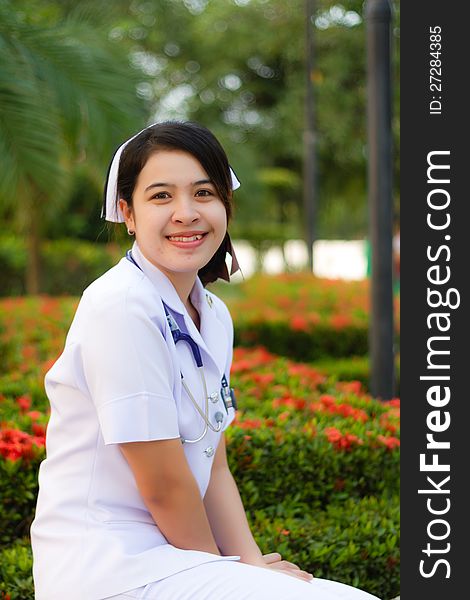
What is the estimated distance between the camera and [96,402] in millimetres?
2102

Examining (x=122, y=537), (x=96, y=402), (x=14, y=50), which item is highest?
(x=14, y=50)

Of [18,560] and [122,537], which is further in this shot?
[18,560]

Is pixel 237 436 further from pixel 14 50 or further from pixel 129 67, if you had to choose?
pixel 129 67

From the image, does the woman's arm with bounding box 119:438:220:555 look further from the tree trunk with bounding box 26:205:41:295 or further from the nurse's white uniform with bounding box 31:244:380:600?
the tree trunk with bounding box 26:205:41:295

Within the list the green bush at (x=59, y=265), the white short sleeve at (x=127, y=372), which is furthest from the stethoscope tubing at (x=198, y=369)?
the green bush at (x=59, y=265)

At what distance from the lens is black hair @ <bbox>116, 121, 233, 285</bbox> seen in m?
2.25

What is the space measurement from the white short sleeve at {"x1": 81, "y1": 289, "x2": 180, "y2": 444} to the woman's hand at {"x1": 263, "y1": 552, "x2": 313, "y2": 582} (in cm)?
52

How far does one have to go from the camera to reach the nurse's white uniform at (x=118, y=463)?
6.73 feet

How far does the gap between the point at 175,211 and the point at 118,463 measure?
605mm

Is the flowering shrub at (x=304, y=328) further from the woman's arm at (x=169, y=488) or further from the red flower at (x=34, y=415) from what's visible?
the woman's arm at (x=169, y=488)

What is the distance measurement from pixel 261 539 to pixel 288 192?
23.1 m

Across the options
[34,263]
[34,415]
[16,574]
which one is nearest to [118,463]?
[16,574]

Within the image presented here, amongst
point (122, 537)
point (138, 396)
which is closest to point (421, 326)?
point (138, 396)

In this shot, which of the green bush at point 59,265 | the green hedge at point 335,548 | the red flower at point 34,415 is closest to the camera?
the green hedge at point 335,548
